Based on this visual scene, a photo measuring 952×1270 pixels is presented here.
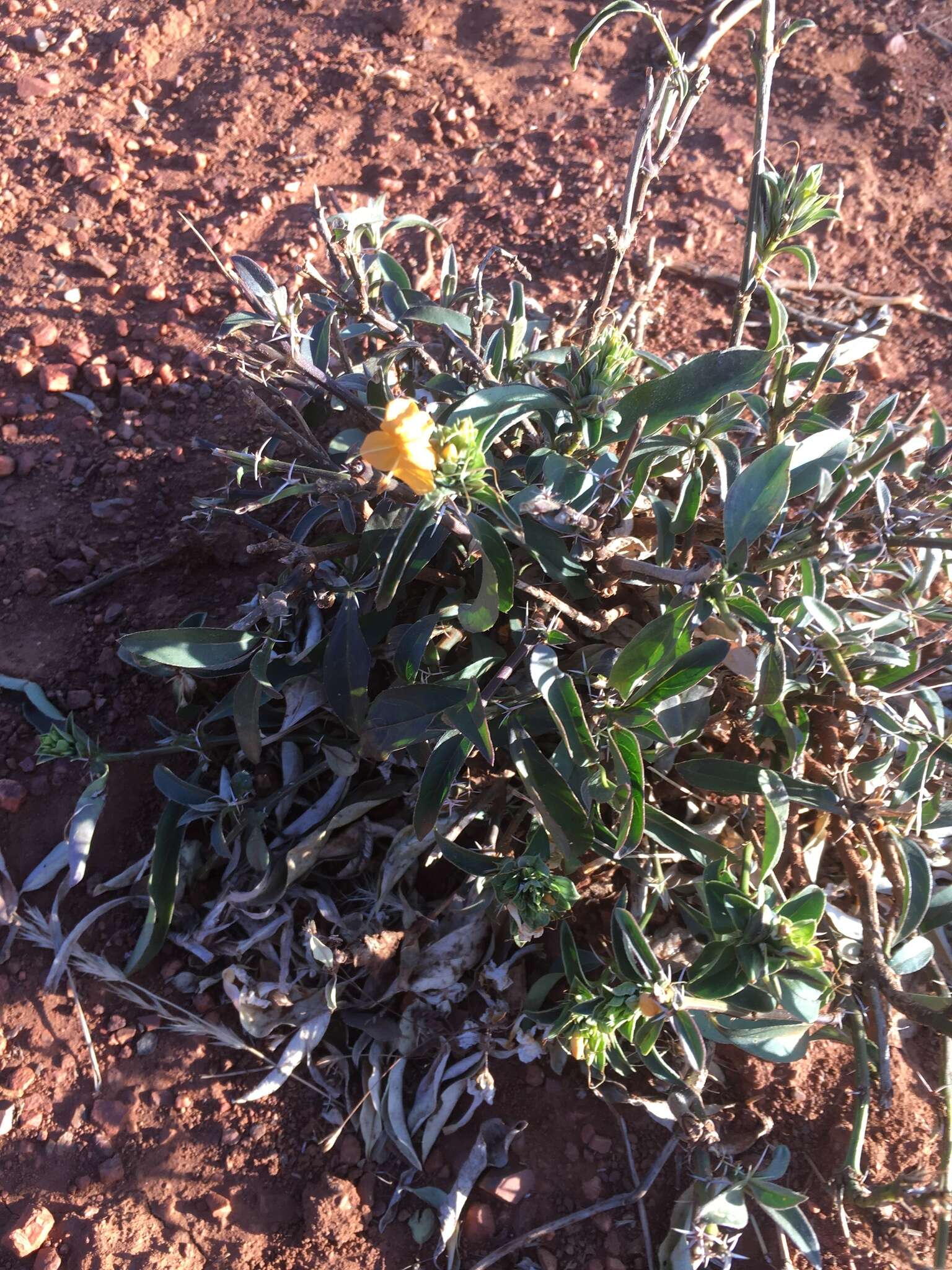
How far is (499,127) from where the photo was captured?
3.40 meters

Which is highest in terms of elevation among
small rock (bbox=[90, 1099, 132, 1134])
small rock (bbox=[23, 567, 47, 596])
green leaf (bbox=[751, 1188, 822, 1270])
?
small rock (bbox=[23, 567, 47, 596])

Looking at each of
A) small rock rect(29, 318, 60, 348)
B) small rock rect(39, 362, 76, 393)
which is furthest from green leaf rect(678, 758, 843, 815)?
small rock rect(29, 318, 60, 348)

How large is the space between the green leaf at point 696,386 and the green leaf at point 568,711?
1.60 ft

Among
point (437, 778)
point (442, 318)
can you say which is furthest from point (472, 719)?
point (442, 318)

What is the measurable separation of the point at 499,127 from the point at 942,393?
181cm

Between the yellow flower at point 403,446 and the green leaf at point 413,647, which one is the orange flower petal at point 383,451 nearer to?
the yellow flower at point 403,446

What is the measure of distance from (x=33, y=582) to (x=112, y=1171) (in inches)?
56.1

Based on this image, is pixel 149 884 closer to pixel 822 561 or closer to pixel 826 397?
pixel 822 561

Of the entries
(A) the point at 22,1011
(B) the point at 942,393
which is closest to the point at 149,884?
(A) the point at 22,1011

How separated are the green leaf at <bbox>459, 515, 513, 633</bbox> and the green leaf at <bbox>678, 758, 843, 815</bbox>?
1.74ft

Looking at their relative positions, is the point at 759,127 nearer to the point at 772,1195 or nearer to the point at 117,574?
the point at 117,574

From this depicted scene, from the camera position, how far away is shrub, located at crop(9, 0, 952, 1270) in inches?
63.2

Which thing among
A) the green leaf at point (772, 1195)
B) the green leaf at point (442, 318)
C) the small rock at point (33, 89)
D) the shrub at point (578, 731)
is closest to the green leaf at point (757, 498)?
the shrub at point (578, 731)

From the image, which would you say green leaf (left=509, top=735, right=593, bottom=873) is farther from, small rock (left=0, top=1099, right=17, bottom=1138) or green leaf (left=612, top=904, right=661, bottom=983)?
small rock (left=0, top=1099, right=17, bottom=1138)
